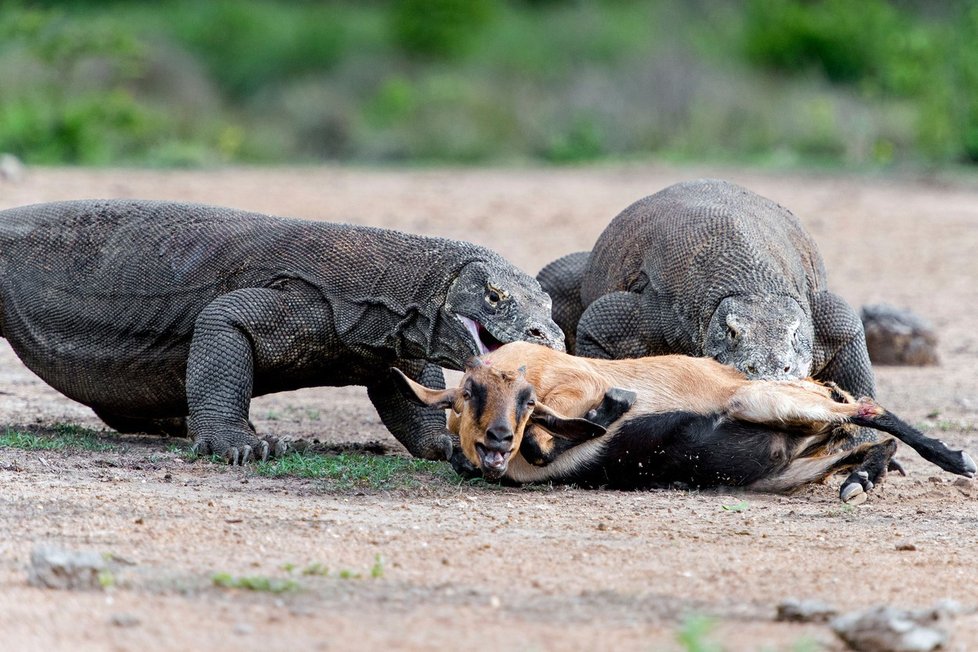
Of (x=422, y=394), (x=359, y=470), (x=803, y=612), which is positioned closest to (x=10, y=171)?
(x=359, y=470)

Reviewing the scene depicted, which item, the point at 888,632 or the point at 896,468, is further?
the point at 896,468

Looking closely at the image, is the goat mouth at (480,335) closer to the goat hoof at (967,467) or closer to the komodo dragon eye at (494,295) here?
the komodo dragon eye at (494,295)

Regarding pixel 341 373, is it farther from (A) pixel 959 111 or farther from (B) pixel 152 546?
(A) pixel 959 111

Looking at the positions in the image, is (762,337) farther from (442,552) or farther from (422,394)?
(442,552)

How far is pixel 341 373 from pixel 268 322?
507 mm

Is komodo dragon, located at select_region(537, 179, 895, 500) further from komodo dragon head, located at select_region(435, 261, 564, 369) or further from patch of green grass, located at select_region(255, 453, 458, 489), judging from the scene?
patch of green grass, located at select_region(255, 453, 458, 489)

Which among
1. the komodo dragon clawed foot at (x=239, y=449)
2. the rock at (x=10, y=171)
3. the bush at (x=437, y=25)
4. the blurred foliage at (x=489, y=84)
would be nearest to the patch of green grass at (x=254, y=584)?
the komodo dragon clawed foot at (x=239, y=449)

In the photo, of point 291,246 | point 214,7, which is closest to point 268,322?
point 291,246

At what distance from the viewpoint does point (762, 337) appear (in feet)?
24.0

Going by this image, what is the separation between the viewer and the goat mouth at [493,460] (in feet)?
19.7

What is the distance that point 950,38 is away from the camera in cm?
2380

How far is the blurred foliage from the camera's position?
23.0m

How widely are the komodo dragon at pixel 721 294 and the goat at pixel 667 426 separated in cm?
52

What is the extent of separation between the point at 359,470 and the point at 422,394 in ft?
2.07
